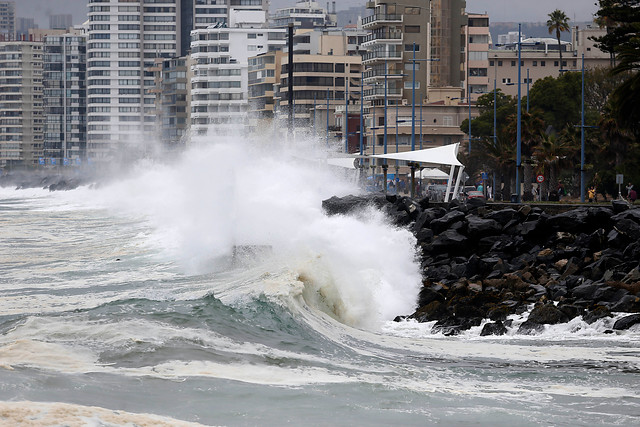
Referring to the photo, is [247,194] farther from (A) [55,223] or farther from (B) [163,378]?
(A) [55,223]

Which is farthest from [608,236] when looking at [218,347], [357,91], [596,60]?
[357,91]

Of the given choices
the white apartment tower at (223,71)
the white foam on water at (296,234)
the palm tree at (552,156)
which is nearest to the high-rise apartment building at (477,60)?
the white apartment tower at (223,71)

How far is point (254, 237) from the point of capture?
95.8 ft

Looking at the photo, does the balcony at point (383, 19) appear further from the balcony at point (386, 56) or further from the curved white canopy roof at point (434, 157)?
the curved white canopy roof at point (434, 157)

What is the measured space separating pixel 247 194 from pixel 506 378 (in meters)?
22.4

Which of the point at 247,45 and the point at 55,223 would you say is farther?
the point at 247,45

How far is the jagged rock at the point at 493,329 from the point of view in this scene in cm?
1784

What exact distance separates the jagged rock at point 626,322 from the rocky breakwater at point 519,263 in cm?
2

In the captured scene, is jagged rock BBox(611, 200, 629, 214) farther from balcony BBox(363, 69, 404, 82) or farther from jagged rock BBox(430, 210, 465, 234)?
balcony BBox(363, 69, 404, 82)

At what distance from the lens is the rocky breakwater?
750 inches

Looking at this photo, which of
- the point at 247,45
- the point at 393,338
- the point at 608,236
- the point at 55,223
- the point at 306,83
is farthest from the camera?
the point at 247,45

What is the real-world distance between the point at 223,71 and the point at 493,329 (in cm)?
14823

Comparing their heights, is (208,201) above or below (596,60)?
below

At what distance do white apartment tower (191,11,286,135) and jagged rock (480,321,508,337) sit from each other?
143105 millimetres
